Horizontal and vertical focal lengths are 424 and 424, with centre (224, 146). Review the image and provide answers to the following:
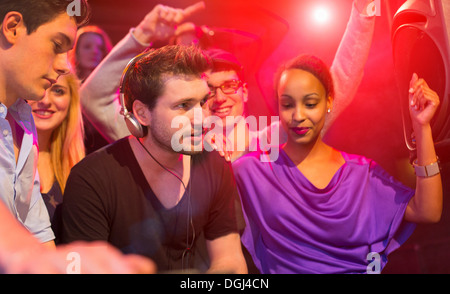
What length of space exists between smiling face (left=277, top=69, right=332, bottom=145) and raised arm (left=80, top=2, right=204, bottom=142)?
0.50m

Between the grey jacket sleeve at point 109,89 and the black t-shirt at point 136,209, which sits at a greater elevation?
the grey jacket sleeve at point 109,89

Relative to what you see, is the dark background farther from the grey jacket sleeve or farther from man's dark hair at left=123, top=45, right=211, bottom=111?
man's dark hair at left=123, top=45, right=211, bottom=111

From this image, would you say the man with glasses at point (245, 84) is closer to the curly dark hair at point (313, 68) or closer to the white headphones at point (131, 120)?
the curly dark hair at point (313, 68)

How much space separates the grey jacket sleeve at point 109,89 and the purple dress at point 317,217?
20.3 inches

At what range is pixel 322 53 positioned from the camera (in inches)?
72.0

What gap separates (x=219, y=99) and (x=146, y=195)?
0.54 m

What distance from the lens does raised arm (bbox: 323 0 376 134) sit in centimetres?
177

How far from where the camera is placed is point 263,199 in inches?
63.6

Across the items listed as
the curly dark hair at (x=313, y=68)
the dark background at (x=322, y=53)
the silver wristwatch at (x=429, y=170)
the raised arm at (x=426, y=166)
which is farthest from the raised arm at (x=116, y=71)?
the silver wristwatch at (x=429, y=170)

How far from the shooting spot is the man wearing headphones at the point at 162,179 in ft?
4.42

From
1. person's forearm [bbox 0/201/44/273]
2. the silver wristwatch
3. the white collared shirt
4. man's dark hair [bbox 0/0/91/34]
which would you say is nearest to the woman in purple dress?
the silver wristwatch
